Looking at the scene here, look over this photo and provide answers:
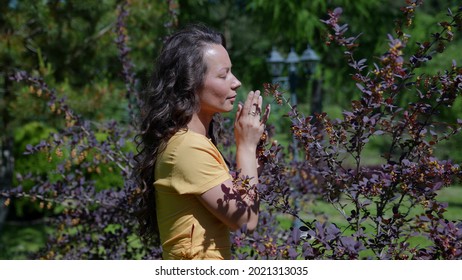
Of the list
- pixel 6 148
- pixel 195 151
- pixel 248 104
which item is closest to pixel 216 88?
pixel 248 104

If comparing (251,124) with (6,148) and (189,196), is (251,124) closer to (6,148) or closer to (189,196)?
→ (189,196)

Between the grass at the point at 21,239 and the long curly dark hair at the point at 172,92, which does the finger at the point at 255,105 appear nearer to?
the long curly dark hair at the point at 172,92

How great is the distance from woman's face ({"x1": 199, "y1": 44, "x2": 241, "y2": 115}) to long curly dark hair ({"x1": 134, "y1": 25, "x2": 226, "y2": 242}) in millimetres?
20

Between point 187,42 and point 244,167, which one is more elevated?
point 187,42

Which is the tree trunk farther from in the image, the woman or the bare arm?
the bare arm

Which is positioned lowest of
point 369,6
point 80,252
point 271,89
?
point 80,252

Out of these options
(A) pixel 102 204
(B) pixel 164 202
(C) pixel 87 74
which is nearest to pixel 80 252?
(A) pixel 102 204

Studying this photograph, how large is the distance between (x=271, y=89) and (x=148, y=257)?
6.25 ft

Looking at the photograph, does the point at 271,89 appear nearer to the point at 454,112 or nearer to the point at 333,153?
the point at 333,153

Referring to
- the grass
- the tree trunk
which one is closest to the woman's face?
the tree trunk

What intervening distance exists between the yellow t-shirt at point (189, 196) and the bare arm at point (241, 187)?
42mm

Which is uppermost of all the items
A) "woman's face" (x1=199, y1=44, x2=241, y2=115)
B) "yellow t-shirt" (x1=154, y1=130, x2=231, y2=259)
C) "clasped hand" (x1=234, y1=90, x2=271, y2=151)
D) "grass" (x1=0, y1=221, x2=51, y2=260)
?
"woman's face" (x1=199, y1=44, x2=241, y2=115)

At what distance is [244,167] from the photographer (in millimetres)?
2172

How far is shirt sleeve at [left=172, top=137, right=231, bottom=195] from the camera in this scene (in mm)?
2051
